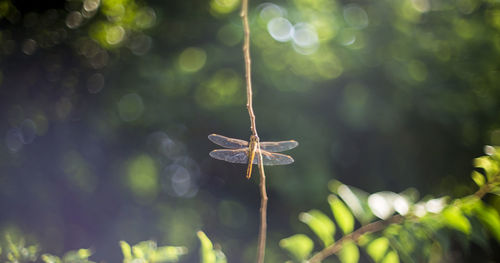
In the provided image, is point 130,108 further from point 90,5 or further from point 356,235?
point 356,235

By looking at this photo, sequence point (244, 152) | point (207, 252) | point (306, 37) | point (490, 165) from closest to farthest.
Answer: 1. point (207, 252)
2. point (490, 165)
3. point (244, 152)
4. point (306, 37)

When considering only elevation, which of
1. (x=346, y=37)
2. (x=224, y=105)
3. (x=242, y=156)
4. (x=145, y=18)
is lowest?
(x=242, y=156)

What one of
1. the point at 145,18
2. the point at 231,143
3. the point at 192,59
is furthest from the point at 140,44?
the point at 231,143

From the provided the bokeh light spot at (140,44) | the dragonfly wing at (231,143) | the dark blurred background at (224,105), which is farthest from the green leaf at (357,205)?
the bokeh light spot at (140,44)

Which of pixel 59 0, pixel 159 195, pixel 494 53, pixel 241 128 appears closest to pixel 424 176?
pixel 494 53

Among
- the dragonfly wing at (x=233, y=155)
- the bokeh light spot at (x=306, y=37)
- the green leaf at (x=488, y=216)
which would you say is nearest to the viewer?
the green leaf at (x=488, y=216)

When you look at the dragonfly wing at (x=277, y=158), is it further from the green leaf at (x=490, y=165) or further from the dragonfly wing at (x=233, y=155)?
the green leaf at (x=490, y=165)
